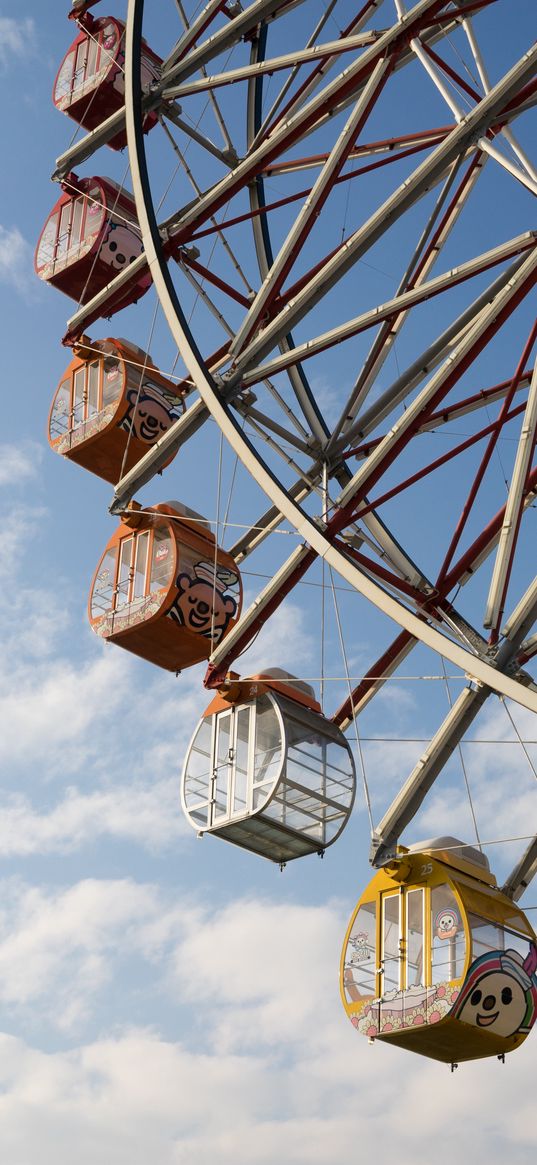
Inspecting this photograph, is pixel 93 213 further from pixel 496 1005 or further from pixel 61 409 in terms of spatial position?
pixel 496 1005

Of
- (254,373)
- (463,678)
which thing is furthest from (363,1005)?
(254,373)

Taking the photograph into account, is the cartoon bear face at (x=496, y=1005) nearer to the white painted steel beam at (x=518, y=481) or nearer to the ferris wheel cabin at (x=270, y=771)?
the ferris wheel cabin at (x=270, y=771)

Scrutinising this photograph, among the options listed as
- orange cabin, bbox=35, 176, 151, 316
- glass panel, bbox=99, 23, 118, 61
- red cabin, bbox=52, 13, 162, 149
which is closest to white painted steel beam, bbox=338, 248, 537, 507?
orange cabin, bbox=35, 176, 151, 316

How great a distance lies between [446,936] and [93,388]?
11474 mm

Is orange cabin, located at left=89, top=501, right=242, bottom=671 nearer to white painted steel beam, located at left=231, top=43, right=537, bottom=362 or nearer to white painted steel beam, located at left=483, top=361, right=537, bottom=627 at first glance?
white painted steel beam, located at left=231, top=43, right=537, bottom=362

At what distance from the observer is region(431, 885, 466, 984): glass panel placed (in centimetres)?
1988

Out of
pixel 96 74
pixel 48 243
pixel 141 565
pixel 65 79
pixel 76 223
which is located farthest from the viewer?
pixel 65 79

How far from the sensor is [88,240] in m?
29.2

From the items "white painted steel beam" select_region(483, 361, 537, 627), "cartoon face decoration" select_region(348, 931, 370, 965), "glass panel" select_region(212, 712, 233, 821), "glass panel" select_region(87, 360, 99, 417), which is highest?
"glass panel" select_region(87, 360, 99, 417)

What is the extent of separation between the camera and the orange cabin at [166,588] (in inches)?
947

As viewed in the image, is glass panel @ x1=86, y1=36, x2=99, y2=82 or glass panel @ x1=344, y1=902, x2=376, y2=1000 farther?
glass panel @ x1=86, y1=36, x2=99, y2=82

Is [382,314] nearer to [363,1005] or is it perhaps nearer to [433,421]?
[433,421]

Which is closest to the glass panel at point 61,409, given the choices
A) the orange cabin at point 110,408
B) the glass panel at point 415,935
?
the orange cabin at point 110,408

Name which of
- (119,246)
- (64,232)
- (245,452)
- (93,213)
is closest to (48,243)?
(64,232)
